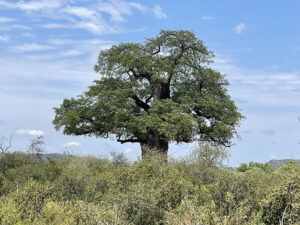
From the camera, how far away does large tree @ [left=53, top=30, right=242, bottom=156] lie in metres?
29.2

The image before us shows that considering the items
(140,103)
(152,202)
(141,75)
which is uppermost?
(141,75)

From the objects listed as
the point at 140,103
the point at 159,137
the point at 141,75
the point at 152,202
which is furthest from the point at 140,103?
the point at 152,202

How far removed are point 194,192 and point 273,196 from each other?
4187 mm

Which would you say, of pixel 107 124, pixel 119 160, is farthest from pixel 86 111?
pixel 119 160

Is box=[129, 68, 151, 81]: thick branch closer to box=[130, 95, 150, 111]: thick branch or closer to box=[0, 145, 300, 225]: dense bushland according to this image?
box=[130, 95, 150, 111]: thick branch

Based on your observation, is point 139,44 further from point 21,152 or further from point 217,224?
point 217,224

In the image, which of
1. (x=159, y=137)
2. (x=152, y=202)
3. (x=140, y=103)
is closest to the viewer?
(x=152, y=202)

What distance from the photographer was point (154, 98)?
31.6 metres

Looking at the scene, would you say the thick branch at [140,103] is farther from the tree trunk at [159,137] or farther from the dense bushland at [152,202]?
the dense bushland at [152,202]

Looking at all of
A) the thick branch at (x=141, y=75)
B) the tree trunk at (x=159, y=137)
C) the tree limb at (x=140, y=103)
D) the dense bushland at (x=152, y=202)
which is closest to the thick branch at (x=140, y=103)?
the tree limb at (x=140, y=103)

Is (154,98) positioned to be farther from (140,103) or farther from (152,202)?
(152,202)

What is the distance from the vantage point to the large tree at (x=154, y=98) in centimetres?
2917

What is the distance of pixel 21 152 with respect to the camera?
3247 cm

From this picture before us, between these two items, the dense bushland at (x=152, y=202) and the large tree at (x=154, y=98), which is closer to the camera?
the dense bushland at (x=152, y=202)
